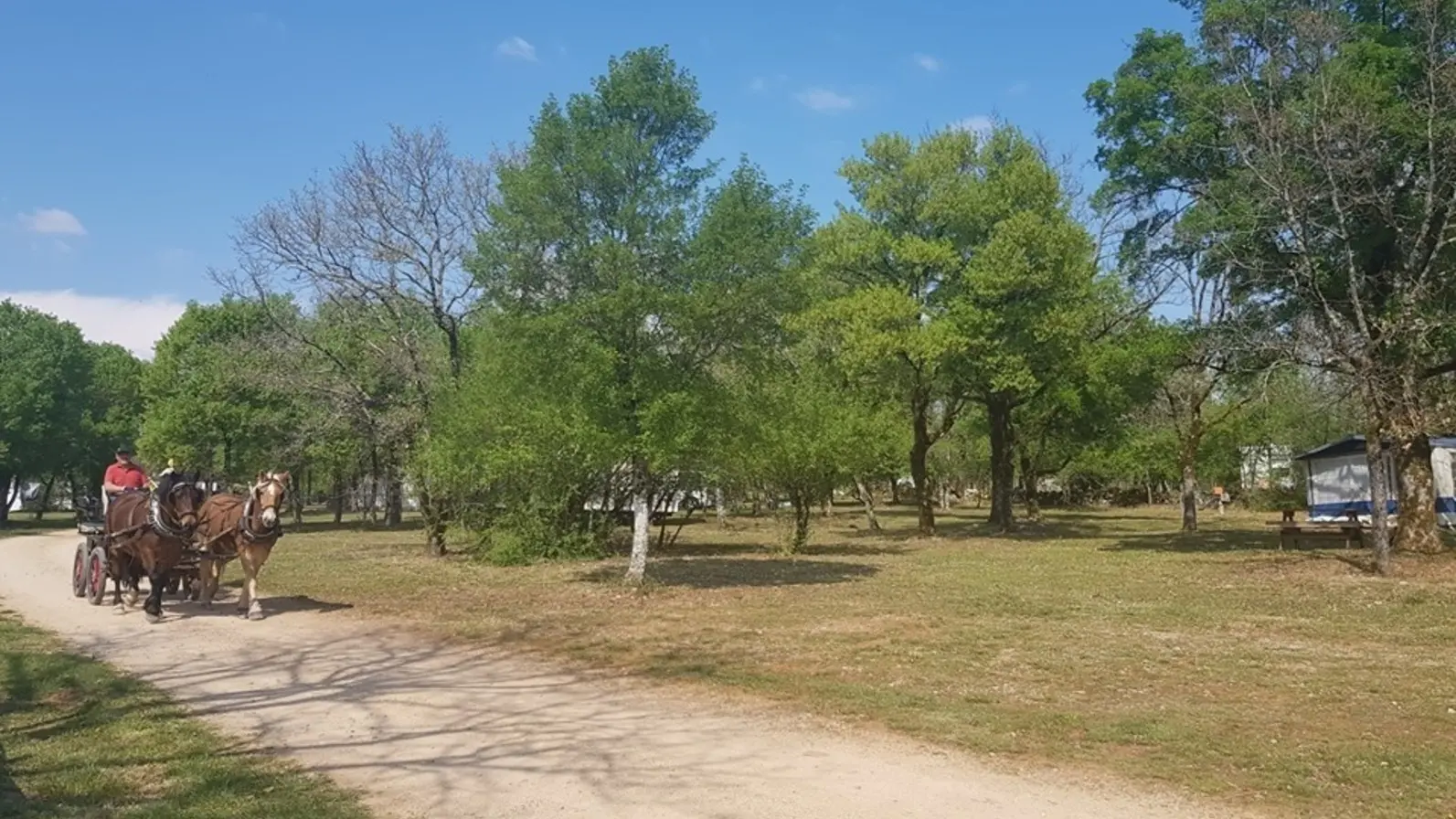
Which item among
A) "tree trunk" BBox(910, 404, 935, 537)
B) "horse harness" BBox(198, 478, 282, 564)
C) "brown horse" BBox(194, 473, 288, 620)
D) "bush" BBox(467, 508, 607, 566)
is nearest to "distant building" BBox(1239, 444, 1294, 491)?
"tree trunk" BBox(910, 404, 935, 537)

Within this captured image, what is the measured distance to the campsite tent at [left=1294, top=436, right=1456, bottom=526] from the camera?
121ft

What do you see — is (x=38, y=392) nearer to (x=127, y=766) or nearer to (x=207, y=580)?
(x=207, y=580)

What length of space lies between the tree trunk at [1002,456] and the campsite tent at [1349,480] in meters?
11.7

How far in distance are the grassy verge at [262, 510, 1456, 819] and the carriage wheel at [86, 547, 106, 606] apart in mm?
2890

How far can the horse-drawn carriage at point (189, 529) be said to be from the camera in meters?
13.3

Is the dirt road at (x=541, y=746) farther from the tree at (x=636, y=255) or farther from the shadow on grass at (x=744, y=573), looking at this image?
the shadow on grass at (x=744, y=573)

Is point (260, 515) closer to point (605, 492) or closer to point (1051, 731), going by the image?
point (1051, 731)

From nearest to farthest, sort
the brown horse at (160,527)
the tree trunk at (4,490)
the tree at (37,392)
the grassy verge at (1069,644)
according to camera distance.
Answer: the grassy verge at (1069,644), the brown horse at (160,527), the tree at (37,392), the tree trunk at (4,490)

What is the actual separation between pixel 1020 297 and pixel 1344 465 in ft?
53.2

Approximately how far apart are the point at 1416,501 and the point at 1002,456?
16375mm

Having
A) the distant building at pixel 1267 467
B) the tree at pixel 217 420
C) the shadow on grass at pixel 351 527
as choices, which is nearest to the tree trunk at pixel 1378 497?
the tree at pixel 217 420

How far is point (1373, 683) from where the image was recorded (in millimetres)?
9703

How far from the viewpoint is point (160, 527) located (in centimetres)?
1332

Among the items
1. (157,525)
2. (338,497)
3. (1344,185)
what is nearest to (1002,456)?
(1344,185)
